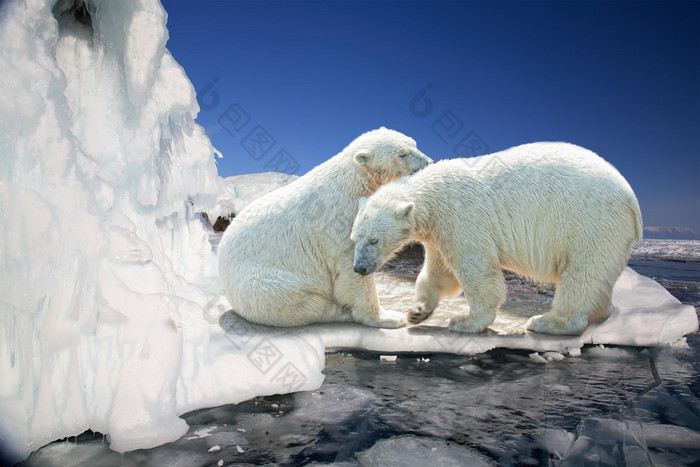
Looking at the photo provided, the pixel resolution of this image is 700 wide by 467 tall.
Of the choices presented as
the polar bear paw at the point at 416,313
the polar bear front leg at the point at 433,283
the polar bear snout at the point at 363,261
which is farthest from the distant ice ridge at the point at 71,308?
the polar bear front leg at the point at 433,283

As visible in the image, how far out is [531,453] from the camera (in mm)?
2252

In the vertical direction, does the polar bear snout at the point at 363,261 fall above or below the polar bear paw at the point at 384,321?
above

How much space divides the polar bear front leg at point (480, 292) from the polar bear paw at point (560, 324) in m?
0.44

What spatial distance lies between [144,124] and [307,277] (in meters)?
2.27

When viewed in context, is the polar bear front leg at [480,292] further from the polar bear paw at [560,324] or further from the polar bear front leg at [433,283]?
the polar bear front leg at [433,283]

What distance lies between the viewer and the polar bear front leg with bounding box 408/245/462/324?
4840mm

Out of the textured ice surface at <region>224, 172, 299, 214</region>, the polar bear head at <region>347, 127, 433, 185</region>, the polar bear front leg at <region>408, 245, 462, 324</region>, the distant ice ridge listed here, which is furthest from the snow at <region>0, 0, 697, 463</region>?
the textured ice surface at <region>224, 172, 299, 214</region>

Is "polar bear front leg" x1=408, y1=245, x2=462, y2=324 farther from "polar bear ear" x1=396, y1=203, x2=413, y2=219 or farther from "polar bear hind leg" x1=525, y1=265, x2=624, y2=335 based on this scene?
"polar bear hind leg" x1=525, y1=265, x2=624, y2=335

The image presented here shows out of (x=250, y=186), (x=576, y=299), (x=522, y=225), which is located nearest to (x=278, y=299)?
(x=522, y=225)

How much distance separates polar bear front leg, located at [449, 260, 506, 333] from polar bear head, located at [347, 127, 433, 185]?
1.15 metres

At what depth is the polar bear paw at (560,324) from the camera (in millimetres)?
4098

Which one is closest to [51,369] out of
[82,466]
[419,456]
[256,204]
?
[82,466]

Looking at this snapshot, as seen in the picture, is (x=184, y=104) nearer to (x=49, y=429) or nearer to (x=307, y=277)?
(x=307, y=277)

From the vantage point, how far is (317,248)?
449 cm
